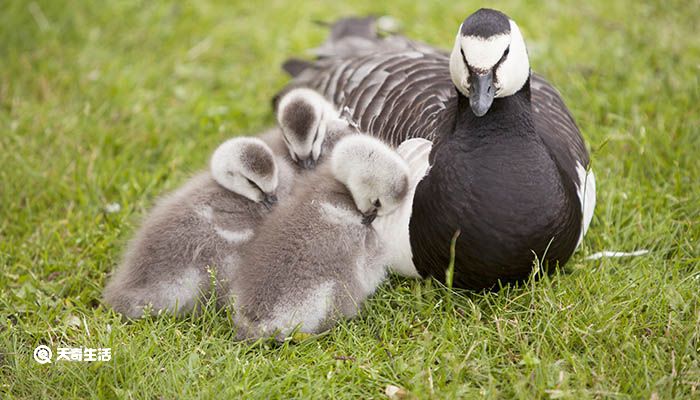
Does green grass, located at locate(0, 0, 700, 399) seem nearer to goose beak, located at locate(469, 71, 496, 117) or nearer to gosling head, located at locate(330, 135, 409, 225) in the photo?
gosling head, located at locate(330, 135, 409, 225)

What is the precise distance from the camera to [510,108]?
356cm

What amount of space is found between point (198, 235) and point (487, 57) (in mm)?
1572

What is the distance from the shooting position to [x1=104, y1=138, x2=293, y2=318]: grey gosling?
3.80m

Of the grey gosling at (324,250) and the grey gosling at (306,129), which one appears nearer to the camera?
the grey gosling at (324,250)

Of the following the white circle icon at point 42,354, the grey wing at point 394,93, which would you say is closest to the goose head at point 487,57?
the grey wing at point 394,93

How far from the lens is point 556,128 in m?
4.03

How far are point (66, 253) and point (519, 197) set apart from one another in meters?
2.46

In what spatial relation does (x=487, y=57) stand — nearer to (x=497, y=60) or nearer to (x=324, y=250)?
(x=497, y=60)

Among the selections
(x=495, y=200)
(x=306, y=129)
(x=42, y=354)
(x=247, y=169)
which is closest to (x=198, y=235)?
(x=247, y=169)

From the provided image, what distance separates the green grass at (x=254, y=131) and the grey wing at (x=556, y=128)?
201 millimetres

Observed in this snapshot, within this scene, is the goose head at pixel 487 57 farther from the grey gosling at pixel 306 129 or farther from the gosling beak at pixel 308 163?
the gosling beak at pixel 308 163

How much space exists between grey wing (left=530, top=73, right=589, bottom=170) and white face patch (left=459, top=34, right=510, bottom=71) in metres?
0.63

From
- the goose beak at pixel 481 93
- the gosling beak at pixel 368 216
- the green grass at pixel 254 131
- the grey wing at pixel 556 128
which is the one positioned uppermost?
the goose beak at pixel 481 93

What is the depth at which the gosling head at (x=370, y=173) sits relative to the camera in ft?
12.1
